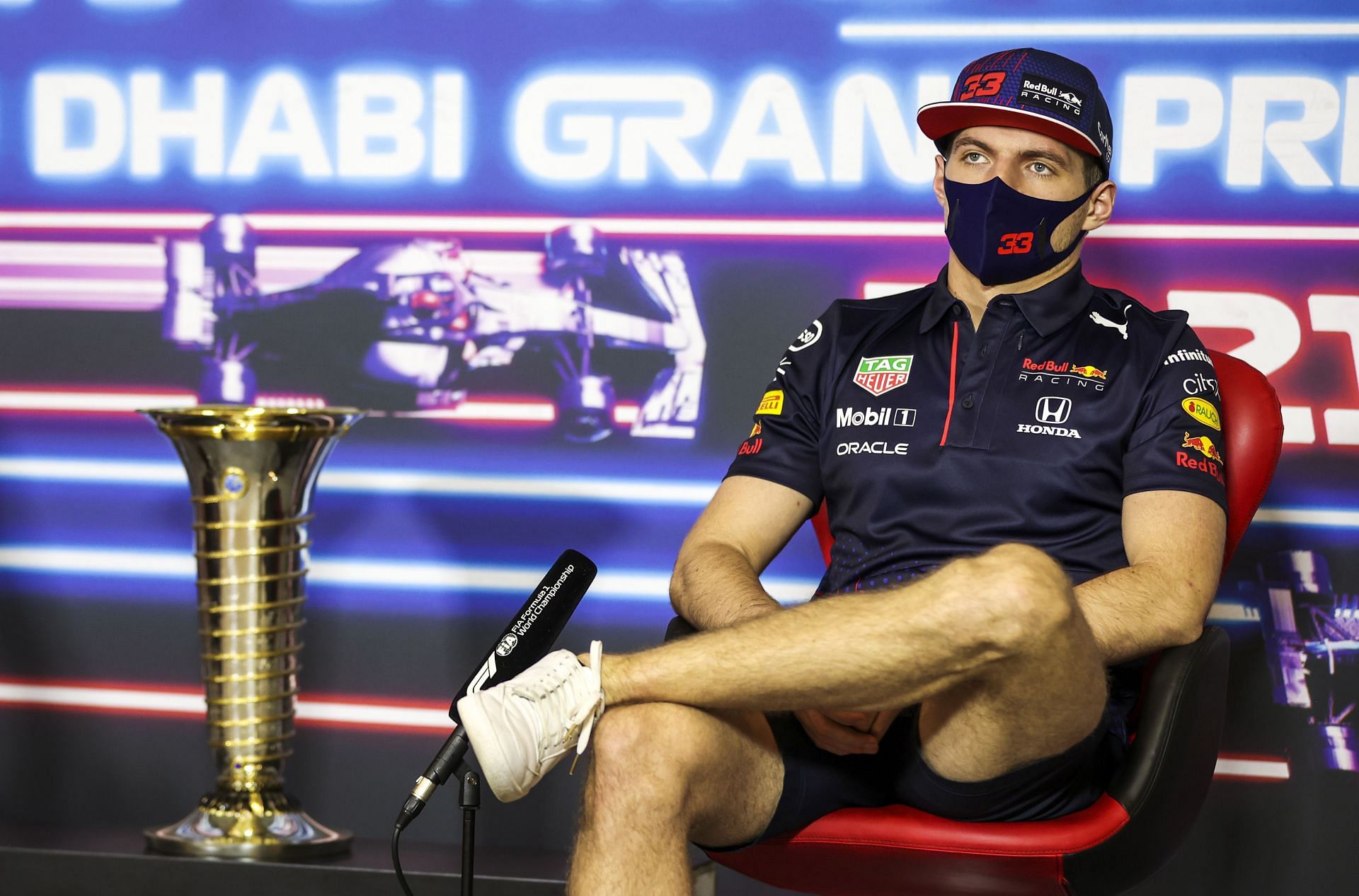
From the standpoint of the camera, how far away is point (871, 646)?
150cm

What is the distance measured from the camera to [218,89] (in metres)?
2.90

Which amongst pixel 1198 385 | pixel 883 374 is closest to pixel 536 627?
pixel 883 374

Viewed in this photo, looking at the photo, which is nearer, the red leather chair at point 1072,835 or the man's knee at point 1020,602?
the man's knee at point 1020,602

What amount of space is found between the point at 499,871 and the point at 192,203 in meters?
1.55

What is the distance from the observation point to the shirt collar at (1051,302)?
6.64 ft

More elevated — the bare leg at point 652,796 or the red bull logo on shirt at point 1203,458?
the red bull logo on shirt at point 1203,458

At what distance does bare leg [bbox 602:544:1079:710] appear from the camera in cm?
146

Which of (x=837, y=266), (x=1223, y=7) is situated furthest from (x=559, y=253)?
(x=1223, y=7)

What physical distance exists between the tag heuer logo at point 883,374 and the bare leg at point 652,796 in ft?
2.18

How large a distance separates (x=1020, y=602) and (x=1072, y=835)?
37 centimetres

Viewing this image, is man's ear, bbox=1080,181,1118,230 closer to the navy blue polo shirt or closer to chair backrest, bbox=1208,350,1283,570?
the navy blue polo shirt

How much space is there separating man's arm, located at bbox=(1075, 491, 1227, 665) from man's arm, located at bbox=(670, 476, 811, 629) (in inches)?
17.0

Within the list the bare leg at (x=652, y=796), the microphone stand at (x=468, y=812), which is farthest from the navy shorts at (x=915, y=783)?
the microphone stand at (x=468, y=812)

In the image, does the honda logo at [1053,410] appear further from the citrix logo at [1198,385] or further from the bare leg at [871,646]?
the bare leg at [871,646]
